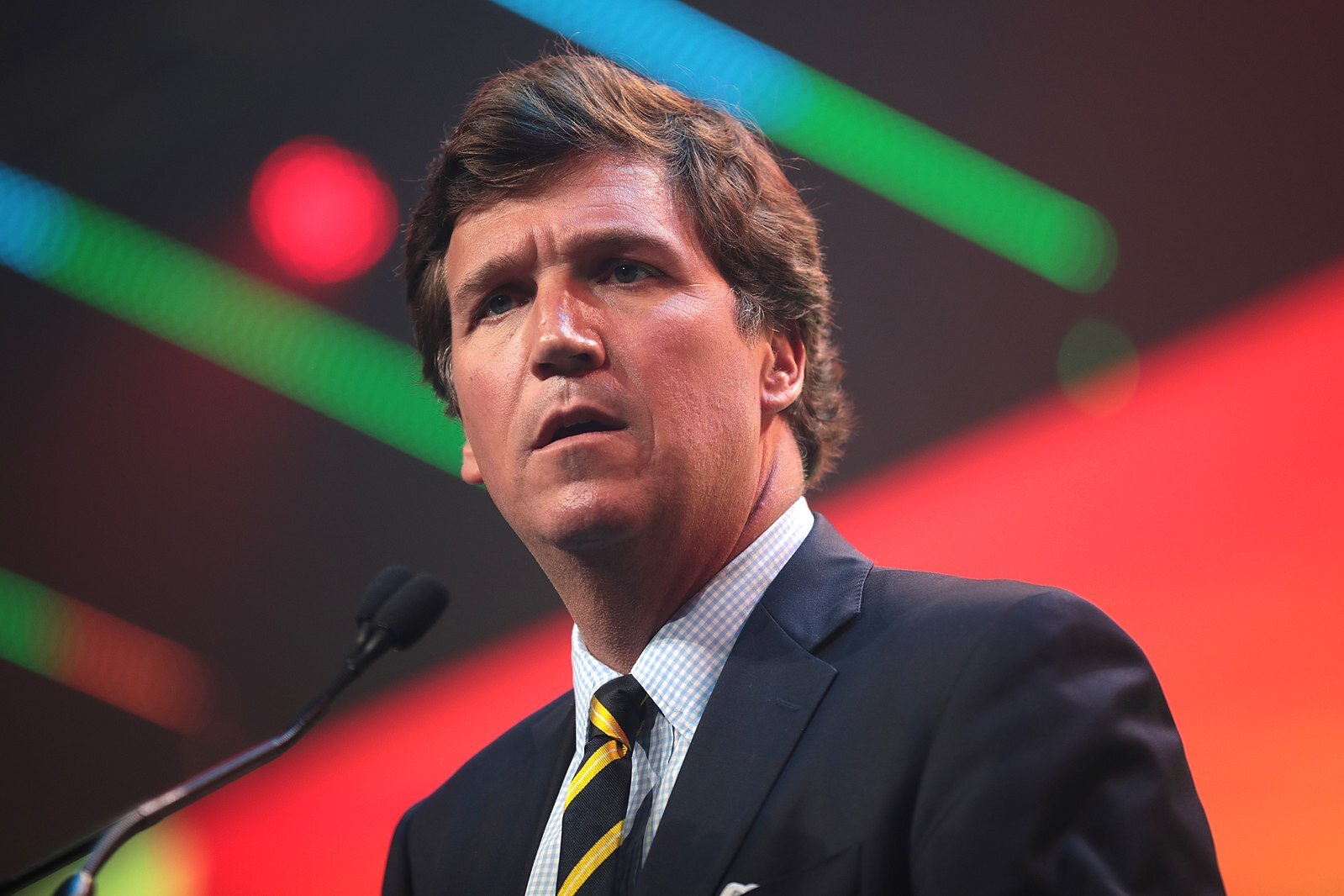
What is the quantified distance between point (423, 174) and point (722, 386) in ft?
3.86

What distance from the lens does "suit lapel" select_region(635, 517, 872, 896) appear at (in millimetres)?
1240

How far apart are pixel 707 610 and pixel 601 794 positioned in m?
0.27

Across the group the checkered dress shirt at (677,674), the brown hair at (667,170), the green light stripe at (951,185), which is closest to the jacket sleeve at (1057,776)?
the checkered dress shirt at (677,674)

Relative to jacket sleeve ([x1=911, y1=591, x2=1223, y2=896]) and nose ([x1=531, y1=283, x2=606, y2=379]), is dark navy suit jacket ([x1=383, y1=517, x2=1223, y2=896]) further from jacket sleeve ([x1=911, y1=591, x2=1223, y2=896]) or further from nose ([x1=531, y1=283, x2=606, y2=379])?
nose ([x1=531, y1=283, x2=606, y2=379])

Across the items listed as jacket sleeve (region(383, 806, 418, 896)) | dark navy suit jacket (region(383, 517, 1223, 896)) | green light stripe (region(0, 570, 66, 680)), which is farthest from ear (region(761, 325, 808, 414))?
green light stripe (region(0, 570, 66, 680))

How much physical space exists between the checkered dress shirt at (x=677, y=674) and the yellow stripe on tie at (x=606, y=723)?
26 mm

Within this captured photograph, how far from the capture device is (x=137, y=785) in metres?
2.38

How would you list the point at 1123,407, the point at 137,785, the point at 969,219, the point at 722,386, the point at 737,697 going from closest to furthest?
the point at 737,697, the point at 722,386, the point at 1123,407, the point at 969,219, the point at 137,785

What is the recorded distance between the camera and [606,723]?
1.48m

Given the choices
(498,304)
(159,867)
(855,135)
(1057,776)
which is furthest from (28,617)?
(1057,776)

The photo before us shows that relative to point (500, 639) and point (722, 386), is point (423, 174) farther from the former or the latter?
point (722, 386)

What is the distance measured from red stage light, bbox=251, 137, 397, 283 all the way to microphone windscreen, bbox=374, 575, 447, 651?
104 centimetres

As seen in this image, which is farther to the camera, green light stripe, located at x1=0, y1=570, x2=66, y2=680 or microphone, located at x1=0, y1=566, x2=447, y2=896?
green light stripe, located at x1=0, y1=570, x2=66, y2=680

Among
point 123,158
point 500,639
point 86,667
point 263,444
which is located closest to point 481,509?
point 500,639
